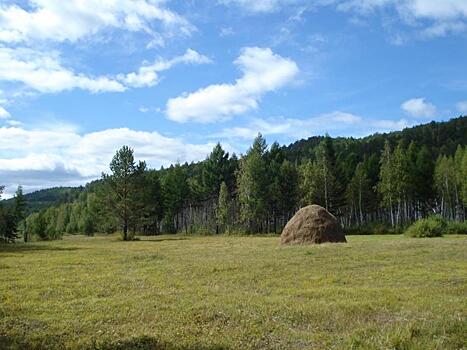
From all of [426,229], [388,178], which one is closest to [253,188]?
[388,178]

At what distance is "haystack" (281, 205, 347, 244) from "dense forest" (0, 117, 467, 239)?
33182mm

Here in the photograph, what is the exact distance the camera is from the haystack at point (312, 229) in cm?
3347

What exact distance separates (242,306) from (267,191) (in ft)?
206

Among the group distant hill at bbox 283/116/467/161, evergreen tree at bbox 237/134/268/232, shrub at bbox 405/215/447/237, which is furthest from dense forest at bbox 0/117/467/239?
distant hill at bbox 283/116/467/161

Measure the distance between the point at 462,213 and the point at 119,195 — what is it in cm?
6353

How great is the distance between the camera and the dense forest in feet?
208

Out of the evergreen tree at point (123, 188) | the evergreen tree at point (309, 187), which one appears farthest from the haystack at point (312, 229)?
the evergreen tree at point (309, 187)

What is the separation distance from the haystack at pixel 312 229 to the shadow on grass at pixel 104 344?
25265mm

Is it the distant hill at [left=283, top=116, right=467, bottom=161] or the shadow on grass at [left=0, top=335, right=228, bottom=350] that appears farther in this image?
the distant hill at [left=283, top=116, right=467, bottom=161]

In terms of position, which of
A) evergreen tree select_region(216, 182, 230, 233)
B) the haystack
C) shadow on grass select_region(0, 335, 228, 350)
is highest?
evergreen tree select_region(216, 182, 230, 233)

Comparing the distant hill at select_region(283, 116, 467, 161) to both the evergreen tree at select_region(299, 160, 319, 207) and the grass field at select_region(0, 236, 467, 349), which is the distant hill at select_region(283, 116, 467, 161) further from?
the grass field at select_region(0, 236, 467, 349)

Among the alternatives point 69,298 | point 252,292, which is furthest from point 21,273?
point 252,292

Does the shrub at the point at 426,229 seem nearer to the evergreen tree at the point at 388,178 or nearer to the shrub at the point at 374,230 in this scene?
the shrub at the point at 374,230

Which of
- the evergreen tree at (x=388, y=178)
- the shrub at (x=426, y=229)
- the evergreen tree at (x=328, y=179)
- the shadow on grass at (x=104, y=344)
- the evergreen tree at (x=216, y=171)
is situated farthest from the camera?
the evergreen tree at (x=216, y=171)
